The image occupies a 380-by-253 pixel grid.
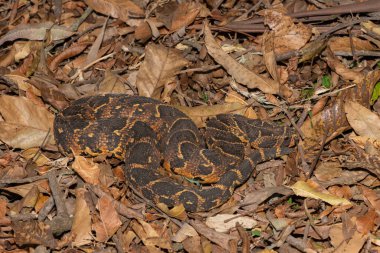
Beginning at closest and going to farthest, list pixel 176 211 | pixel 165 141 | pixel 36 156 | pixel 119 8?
pixel 176 211 → pixel 36 156 → pixel 165 141 → pixel 119 8

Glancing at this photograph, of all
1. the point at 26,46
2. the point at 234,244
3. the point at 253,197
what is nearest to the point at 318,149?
the point at 253,197

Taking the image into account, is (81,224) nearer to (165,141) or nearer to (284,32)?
(165,141)

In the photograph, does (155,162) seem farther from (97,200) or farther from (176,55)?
(176,55)

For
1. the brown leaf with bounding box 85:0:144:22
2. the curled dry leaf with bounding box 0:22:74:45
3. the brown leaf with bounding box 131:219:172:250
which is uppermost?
the brown leaf with bounding box 85:0:144:22

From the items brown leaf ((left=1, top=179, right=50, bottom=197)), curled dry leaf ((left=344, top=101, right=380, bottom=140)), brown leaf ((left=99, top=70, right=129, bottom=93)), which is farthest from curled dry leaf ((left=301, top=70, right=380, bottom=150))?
brown leaf ((left=1, top=179, right=50, bottom=197))

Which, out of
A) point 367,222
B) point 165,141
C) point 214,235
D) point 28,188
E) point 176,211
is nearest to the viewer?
point 367,222

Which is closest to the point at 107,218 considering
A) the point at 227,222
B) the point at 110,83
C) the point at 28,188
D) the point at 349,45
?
the point at 28,188

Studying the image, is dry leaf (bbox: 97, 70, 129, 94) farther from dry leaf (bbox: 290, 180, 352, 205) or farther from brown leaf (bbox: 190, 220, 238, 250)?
dry leaf (bbox: 290, 180, 352, 205)
